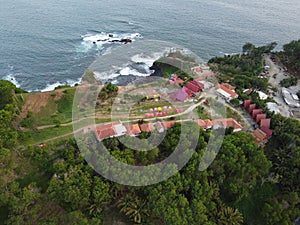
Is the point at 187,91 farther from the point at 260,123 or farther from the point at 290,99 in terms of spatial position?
the point at 290,99

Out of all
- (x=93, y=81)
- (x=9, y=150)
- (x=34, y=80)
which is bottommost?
(x=34, y=80)

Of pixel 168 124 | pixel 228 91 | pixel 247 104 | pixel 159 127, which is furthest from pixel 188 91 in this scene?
pixel 159 127

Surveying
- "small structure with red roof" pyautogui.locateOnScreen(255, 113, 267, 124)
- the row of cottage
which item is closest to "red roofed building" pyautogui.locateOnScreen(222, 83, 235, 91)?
"small structure with red roof" pyautogui.locateOnScreen(255, 113, 267, 124)

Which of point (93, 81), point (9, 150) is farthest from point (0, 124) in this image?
point (93, 81)

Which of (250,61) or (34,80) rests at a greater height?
(250,61)

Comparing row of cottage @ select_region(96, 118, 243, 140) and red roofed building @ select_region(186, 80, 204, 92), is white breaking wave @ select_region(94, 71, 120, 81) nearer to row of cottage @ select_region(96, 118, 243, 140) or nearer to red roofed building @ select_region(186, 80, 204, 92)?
red roofed building @ select_region(186, 80, 204, 92)

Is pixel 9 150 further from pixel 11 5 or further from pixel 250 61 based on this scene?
pixel 11 5

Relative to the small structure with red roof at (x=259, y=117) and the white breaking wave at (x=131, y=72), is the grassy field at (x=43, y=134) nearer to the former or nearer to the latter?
the white breaking wave at (x=131, y=72)
